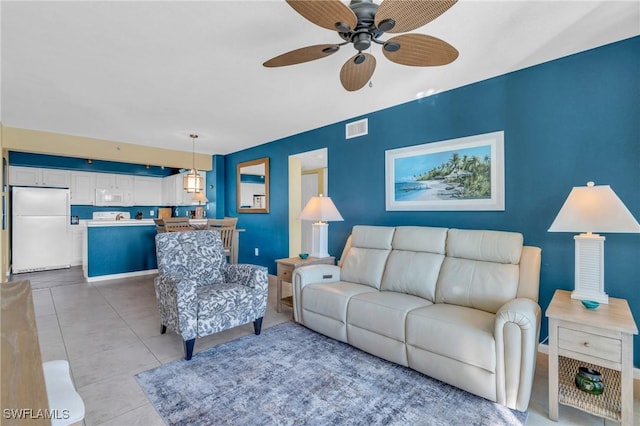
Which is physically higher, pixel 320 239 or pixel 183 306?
pixel 320 239

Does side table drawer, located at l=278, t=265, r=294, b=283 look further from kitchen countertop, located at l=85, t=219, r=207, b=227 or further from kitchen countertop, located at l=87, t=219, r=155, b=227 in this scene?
kitchen countertop, located at l=87, t=219, r=155, b=227

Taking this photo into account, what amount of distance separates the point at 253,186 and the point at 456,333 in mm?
4513

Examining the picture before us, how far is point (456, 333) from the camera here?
1.93 m

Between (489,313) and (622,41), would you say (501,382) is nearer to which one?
(489,313)

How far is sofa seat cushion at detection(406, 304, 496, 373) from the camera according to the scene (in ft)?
6.02

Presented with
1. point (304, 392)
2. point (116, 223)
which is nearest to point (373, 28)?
point (304, 392)

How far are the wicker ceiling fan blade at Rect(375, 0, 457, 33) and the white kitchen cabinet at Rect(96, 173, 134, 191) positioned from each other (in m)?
7.30

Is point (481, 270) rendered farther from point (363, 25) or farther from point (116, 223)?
point (116, 223)

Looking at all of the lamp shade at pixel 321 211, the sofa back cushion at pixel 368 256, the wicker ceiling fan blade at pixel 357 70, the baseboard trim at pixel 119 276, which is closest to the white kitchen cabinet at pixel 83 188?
the baseboard trim at pixel 119 276

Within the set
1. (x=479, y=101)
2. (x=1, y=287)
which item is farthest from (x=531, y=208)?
(x=1, y=287)

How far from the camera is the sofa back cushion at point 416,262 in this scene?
2582 millimetres

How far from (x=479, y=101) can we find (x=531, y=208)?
1.09m

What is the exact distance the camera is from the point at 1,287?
1118 millimetres

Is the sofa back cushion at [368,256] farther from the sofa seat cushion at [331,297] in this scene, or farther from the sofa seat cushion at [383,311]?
the sofa seat cushion at [383,311]
